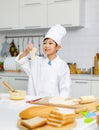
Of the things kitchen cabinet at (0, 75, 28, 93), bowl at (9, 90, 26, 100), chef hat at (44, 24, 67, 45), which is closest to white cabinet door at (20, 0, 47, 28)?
kitchen cabinet at (0, 75, 28, 93)

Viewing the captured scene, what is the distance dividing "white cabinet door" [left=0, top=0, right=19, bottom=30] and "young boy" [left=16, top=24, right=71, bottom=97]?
1.69 metres

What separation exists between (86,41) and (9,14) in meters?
1.22

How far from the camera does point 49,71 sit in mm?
2412

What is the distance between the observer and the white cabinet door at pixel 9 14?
13.2ft

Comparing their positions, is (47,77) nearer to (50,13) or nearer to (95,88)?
(95,88)

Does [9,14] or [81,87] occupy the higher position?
[9,14]

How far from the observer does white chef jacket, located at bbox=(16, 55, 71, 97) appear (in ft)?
7.66

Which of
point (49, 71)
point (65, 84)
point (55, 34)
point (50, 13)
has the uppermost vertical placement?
point (50, 13)

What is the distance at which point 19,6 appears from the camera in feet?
13.1

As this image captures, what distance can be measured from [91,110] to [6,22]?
2924mm

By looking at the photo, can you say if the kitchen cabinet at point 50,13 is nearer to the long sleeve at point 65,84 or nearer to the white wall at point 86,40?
the white wall at point 86,40

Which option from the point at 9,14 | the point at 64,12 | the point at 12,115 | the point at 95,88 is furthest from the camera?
the point at 9,14

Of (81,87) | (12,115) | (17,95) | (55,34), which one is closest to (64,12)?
(81,87)

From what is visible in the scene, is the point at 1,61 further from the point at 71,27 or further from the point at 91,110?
the point at 91,110
